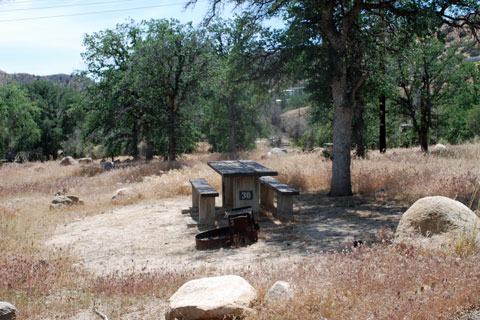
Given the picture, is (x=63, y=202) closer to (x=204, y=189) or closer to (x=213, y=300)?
(x=204, y=189)

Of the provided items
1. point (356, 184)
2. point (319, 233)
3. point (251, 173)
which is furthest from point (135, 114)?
point (319, 233)

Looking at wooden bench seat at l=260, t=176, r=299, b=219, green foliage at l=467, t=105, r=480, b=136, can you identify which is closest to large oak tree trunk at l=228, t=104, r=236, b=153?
green foliage at l=467, t=105, r=480, b=136

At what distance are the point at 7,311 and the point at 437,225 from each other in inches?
172

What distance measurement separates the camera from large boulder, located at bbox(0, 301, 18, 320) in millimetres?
3727

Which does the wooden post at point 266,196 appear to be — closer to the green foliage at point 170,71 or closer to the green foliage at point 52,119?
the green foliage at point 170,71

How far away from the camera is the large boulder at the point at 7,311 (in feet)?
12.2

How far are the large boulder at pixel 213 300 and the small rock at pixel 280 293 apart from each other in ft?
0.51

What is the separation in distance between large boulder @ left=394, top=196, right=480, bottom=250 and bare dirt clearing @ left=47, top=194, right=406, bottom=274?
2.76ft

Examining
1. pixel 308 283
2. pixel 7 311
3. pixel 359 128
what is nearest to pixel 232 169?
pixel 308 283

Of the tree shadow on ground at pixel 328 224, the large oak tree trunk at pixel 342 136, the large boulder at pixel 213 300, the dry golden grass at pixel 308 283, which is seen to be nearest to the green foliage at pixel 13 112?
the dry golden grass at pixel 308 283

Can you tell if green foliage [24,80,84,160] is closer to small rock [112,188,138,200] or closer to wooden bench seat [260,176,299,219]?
small rock [112,188,138,200]

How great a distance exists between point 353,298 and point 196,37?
16160 millimetres

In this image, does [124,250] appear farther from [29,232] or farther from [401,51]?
[401,51]

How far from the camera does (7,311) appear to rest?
3.77 m
